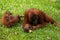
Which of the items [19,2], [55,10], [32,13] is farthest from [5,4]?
[32,13]

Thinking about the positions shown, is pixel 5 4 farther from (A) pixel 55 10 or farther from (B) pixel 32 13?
(B) pixel 32 13

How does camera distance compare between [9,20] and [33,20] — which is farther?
[9,20]

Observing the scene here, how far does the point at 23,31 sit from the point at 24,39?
1.52 feet

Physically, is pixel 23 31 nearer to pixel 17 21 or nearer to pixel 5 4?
pixel 17 21

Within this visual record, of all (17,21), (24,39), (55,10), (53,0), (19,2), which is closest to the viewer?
(24,39)

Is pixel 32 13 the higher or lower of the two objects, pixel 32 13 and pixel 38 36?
the higher

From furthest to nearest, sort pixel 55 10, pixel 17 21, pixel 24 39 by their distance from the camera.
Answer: pixel 55 10 < pixel 17 21 < pixel 24 39

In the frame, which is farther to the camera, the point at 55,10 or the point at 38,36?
the point at 55,10

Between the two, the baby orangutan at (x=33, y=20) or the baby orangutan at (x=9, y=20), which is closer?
the baby orangutan at (x=33, y=20)

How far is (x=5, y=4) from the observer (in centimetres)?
1024

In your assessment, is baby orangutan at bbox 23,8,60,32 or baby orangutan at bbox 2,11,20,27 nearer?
baby orangutan at bbox 23,8,60,32

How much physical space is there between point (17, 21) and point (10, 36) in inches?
37.4

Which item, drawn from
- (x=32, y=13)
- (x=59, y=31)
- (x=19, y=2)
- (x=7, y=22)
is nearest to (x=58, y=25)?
(x=59, y=31)

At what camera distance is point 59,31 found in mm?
7516
